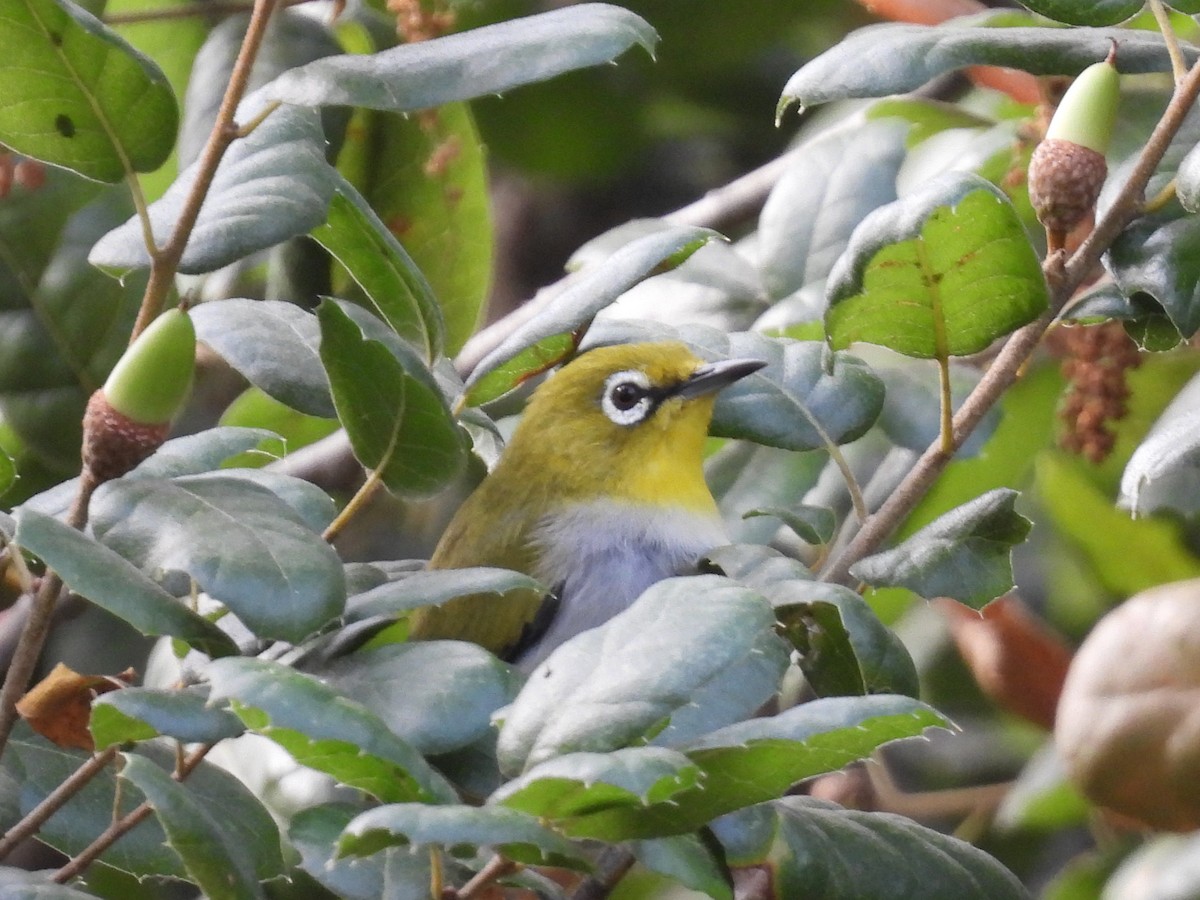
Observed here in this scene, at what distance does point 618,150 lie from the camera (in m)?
2.95

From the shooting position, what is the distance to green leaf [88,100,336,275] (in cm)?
92

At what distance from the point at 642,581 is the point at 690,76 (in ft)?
4.56

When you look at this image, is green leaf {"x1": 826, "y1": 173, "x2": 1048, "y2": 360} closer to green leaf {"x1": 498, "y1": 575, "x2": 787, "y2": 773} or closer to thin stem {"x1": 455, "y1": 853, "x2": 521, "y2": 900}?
green leaf {"x1": 498, "y1": 575, "x2": 787, "y2": 773}

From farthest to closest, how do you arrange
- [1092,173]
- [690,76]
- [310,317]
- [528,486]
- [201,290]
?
[690,76], [201,290], [528,486], [310,317], [1092,173]

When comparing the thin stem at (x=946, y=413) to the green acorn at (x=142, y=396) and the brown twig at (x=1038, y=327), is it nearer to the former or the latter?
the brown twig at (x=1038, y=327)

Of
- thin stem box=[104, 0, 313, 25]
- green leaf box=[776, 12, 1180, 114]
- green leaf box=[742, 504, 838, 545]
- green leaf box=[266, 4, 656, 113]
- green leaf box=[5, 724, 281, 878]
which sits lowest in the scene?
green leaf box=[5, 724, 281, 878]

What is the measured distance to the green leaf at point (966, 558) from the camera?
103 centimetres

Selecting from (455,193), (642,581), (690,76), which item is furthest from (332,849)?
(690,76)

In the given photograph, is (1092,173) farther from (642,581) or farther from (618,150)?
(618,150)

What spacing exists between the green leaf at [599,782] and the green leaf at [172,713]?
0.20 meters

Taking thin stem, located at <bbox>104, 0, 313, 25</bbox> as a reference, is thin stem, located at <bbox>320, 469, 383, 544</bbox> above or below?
below

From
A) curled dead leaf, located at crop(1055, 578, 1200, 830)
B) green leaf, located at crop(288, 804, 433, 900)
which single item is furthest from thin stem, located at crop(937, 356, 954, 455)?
green leaf, located at crop(288, 804, 433, 900)

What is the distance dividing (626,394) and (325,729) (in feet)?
4.13

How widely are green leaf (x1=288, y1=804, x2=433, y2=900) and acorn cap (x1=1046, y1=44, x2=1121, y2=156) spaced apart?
633 millimetres
